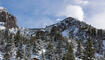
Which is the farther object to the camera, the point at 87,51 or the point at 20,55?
the point at 20,55

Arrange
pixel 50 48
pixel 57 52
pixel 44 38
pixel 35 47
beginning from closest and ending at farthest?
1. pixel 50 48
2. pixel 57 52
3. pixel 35 47
4. pixel 44 38

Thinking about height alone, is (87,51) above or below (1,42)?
below

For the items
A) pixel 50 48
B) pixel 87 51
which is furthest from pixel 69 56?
pixel 50 48

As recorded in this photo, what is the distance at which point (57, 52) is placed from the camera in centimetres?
9619

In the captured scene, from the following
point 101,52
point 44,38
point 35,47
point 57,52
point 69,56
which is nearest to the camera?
point 69,56

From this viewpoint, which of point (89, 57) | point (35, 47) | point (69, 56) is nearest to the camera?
point (89, 57)

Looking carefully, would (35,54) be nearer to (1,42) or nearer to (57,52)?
(57,52)

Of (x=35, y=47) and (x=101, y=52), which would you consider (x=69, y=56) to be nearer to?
(x=35, y=47)

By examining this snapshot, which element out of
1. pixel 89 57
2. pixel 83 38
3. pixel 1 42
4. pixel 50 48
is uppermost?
pixel 83 38

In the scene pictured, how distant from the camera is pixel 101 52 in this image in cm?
15000

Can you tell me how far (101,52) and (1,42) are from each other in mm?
77853

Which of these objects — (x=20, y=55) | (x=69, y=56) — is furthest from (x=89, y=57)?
(x=20, y=55)

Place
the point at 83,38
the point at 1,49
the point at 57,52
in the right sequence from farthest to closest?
1. the point at 83,38
2. the point at 1,49
3. the point at 57,52

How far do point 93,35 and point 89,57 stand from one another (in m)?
161
